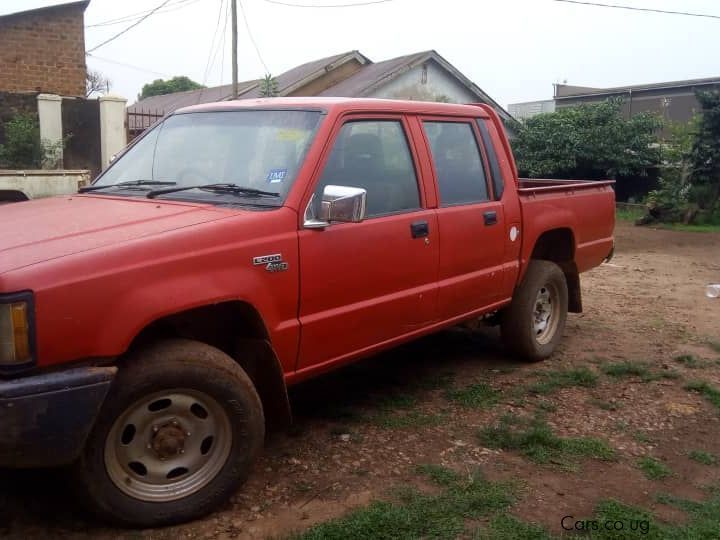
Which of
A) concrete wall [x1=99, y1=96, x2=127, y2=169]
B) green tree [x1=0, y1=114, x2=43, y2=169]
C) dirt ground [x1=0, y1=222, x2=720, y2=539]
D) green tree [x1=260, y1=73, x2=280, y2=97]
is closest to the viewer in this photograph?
dirt ground [x1=0, y1=222, x2=720, y2=539]

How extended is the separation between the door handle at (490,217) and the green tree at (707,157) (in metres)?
13.1

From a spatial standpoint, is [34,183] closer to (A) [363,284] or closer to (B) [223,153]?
(B) [223,153]

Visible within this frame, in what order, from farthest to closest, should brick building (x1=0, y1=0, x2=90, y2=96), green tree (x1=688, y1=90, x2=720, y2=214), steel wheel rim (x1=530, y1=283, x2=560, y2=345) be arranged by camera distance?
brick building (x1=0, y1=0, x2=90, y2=96), green tree (x1=688, y1=90, x2=720, y2=214), steel wheel rim (x1=530, y1=283, x2=560, y2=345)

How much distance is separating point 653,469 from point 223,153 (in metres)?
2.84

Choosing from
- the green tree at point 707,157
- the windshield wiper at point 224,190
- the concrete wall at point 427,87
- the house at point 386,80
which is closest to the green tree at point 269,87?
the house at point 386,80

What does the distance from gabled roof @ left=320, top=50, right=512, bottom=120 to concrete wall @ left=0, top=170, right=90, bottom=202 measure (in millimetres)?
14544

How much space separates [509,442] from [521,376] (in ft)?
4.49

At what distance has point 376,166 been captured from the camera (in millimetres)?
4137

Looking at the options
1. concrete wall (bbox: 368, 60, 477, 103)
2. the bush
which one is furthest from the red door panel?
concrete wall (bbox: 368, 60, 477, 103)

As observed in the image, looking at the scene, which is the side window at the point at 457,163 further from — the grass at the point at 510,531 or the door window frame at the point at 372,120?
the grass at the point at 510,531

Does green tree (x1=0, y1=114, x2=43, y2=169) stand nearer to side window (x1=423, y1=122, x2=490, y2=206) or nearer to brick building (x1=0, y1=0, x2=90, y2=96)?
brick building (x1=0, y1=0, x2=90, y2=96)

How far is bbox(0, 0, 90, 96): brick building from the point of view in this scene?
1638 cm

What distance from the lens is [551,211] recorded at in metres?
5.51

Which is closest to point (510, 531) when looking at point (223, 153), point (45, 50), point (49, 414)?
point (49, 414)
